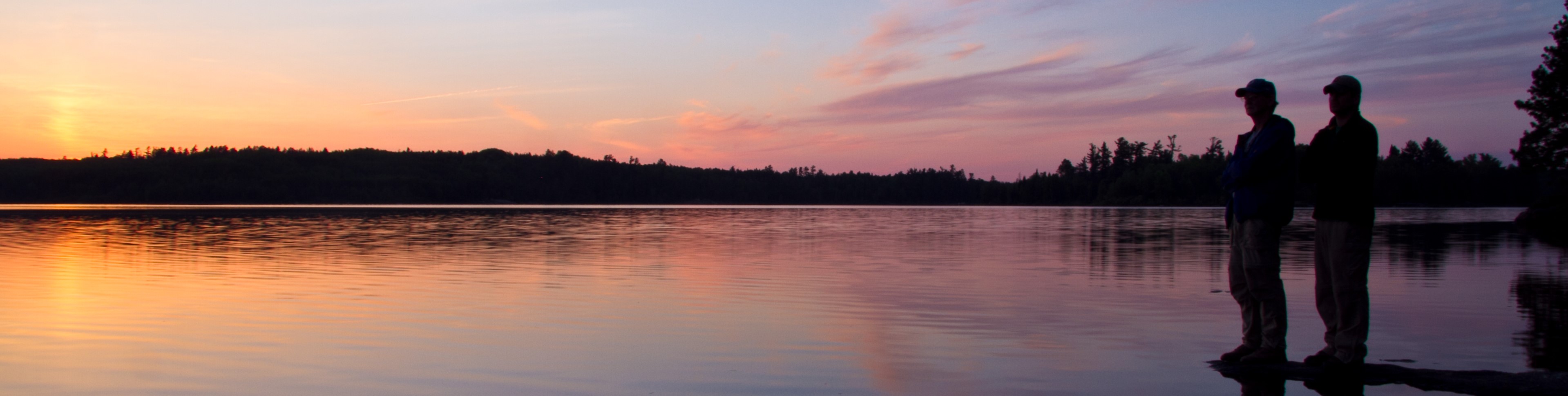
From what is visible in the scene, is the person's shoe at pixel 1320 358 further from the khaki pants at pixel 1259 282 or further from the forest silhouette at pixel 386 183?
the forest silhouette at pixel 386 183

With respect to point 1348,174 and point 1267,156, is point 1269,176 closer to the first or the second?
point 1267,156

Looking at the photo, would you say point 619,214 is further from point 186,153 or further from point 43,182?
point 186,153

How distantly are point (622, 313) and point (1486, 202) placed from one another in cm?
19897

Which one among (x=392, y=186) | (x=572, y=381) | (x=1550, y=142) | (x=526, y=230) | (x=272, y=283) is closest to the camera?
(x=572, y=381)

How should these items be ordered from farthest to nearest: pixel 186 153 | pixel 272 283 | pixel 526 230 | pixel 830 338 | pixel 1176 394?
1. pixel 186 153
2. pixel 526 230
3. pixel 272 283
4. pixel 830 338
5. pixel 1176 394

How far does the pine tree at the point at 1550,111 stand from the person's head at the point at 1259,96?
50.5 metres

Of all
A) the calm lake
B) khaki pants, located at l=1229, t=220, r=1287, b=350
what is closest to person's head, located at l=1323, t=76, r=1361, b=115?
khaki pants, located at l=1229, t=220, r=1287, b=350

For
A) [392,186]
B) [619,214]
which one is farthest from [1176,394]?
[392,186]

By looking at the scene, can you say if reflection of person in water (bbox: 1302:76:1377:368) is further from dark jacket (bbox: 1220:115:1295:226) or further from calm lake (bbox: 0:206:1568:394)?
calm lake (bbox: 0:206:1568:394)

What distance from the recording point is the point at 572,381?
6711 millimetres

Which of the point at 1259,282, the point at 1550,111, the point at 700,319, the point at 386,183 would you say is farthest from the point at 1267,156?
the point at 386,183

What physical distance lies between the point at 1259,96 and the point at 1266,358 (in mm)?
1698

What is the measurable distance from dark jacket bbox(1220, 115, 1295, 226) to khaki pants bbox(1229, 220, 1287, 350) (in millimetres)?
78

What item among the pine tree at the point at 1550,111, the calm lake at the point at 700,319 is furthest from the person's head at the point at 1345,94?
the pine tree at the point at 1550,111
